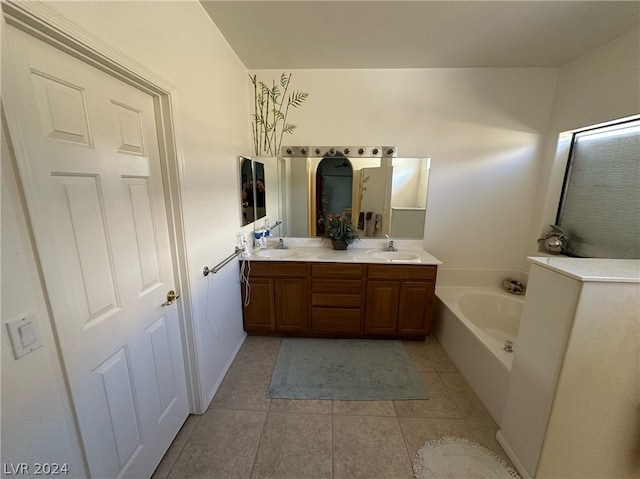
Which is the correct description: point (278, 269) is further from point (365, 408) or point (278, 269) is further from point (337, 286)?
point (365, 408)

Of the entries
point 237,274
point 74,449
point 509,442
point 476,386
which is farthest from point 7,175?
point 476,386

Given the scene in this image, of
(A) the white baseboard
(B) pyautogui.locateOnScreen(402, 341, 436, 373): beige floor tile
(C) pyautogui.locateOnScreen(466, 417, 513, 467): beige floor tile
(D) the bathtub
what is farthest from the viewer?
(B) pyautogui.locateOnScreen(402, 341, 436, 373): beige floor tile

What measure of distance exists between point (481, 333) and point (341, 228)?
1587 millimetres

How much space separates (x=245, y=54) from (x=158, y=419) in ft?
9.23

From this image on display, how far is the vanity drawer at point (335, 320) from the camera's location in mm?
2441

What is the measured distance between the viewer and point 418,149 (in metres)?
2.58

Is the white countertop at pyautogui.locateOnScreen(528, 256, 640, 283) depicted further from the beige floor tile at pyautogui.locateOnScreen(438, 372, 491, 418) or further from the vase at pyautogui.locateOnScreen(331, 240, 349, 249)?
the vase at pyautogui.locateOnScreen(331, 240, 349, 249)

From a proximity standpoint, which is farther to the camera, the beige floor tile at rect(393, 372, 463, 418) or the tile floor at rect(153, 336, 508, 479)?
the beige floor tile at rect(393, 372, 463, 418)

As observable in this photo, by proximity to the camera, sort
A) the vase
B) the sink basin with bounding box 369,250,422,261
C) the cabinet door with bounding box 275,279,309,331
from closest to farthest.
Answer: the cabinet door with bounding box 275,279,309,331 < the sink basin with bounding box 369,250,422,261 < the vase

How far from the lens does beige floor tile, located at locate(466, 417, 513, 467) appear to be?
1.48 metres

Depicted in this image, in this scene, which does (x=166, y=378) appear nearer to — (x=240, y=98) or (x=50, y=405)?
(x=50, y=405)

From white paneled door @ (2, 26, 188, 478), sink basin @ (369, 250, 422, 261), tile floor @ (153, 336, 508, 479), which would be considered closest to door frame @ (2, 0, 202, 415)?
white paneled door @ (2, 26, 188, 478)

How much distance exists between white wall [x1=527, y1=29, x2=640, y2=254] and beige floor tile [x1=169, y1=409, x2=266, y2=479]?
3165 mm

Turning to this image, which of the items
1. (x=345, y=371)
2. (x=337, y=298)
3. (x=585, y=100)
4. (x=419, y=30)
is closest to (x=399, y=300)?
(x=337, y=298)
